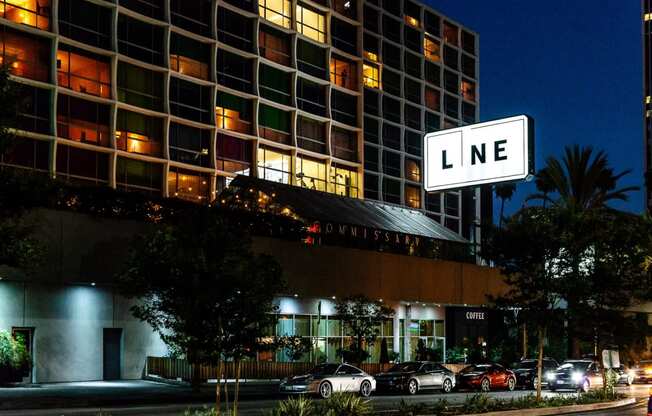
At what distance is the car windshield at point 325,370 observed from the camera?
121 feet

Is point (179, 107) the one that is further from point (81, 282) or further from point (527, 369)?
point (527, 369)

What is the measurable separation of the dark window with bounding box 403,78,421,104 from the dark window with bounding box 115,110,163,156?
30.4 metres

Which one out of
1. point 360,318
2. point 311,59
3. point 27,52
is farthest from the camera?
point 311,59

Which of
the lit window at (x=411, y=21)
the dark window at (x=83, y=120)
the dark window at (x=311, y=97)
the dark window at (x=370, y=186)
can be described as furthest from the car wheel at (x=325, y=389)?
the lit window at (x=411, y=21)

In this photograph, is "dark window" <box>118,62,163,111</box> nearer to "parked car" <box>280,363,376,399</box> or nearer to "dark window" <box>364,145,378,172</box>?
"dark window" <box>364,145,378,172</box>

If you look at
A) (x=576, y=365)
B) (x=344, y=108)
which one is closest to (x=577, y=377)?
(x=576, y=365)

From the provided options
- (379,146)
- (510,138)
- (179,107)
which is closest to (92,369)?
(179,107)

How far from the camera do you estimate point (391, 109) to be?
79000 millimetres

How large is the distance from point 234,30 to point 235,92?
14.6 ft

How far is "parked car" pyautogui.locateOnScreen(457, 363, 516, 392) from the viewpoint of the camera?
45.3 metres

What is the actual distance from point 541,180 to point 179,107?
1595 inches

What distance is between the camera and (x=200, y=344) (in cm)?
2027

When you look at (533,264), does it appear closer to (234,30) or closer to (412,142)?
(234,30)

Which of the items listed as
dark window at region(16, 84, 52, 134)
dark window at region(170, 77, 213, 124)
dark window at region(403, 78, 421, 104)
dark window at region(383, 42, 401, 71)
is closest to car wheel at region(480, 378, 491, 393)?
dark window at region(170, 77, 213, 124)
